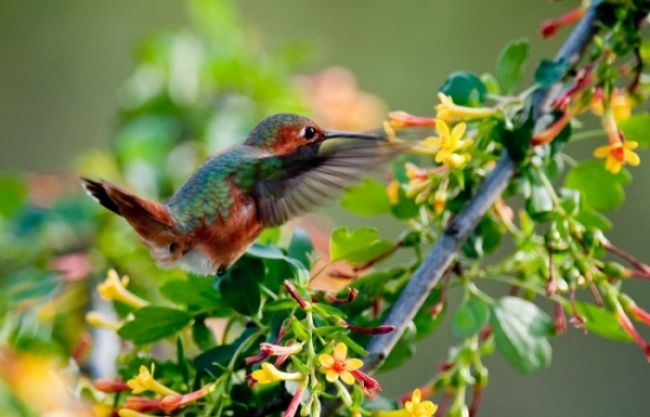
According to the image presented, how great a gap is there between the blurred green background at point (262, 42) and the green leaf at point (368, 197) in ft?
13.3

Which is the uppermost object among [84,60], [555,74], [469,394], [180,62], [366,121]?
[555,74]

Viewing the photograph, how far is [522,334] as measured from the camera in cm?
150

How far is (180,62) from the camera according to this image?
3.02 metres

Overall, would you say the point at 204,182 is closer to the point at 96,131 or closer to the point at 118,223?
the point at 118,223

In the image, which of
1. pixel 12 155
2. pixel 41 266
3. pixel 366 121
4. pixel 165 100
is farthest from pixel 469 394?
pixel 12 155

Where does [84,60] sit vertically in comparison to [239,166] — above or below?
below

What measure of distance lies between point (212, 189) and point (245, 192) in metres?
0.06

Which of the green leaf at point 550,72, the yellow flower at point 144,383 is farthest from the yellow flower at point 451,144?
the yellow flower at point 144,383

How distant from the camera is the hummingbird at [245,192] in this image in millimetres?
1523

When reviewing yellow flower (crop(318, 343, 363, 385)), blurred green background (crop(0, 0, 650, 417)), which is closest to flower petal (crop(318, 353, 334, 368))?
yellow flower (crop(318, 343, 363, 385))

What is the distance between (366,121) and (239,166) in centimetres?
139

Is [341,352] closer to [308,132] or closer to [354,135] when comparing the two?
[354,135]

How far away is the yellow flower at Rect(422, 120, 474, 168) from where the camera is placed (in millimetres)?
1371

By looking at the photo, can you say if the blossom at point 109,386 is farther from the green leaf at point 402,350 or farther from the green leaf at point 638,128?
the green leaf at point 638,128
